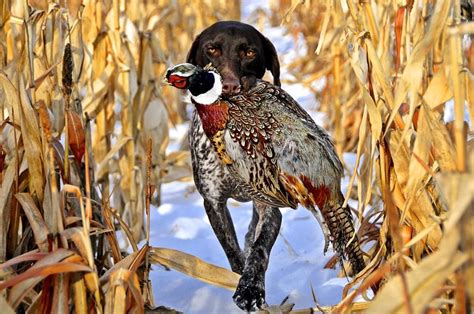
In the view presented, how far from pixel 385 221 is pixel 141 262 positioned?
0.76m

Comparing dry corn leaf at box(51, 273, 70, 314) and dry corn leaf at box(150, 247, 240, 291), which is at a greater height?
dry corn leaf at box(51, 273, 70, 314)

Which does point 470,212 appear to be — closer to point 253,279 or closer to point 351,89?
point 253,279

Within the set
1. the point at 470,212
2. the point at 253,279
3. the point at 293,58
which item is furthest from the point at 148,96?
the point at 293,58

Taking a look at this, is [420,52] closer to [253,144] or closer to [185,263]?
[253,144]

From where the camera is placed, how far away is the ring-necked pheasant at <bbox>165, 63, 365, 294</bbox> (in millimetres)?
2809

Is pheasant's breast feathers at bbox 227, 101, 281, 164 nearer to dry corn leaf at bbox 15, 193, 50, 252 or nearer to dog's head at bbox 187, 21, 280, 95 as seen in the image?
dry corn leaf at bbox 15, 193, 50, 252

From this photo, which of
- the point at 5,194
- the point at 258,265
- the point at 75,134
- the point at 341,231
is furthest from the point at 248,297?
the point at 5,194

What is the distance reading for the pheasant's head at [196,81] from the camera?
276cm

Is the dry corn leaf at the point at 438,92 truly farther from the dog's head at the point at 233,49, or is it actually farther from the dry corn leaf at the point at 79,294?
the dog's head at the point at 233,49

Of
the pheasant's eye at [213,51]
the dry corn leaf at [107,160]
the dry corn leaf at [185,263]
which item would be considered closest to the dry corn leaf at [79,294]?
the dry corn leaf at [185,263]

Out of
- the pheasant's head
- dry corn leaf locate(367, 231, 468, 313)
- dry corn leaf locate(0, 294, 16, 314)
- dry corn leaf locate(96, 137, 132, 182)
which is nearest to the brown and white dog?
the pheasant's head

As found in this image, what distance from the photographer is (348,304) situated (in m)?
2.33

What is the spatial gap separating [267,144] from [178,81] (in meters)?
0.36

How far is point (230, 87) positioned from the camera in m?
3.07
